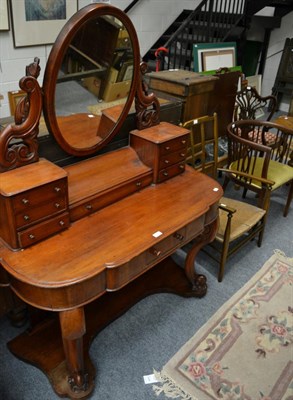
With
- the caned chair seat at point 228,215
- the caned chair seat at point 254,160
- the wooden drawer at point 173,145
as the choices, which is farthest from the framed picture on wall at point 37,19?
the wooden drawer at point 173,145

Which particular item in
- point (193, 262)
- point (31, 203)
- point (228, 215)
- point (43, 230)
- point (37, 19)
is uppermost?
point (37, 19)

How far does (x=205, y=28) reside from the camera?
4453 mm

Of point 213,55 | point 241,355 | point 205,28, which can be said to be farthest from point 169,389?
point 205,28

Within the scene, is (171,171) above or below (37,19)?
below

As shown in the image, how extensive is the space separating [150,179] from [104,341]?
0.87m

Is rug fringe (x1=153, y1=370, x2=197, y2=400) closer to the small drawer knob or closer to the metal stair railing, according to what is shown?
the small drawer knob

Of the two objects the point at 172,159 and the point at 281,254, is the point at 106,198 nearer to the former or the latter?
the point at 172,159

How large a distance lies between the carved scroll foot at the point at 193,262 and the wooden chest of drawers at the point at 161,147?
1.22 ft

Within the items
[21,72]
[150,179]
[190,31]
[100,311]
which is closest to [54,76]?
[150,179]

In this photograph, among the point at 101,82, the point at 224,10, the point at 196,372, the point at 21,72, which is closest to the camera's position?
the point at 101,82

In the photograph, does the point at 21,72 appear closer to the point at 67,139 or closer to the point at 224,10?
the point at 67,139

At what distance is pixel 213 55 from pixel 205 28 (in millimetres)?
Answer: 758

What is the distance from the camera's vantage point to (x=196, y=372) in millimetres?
1695

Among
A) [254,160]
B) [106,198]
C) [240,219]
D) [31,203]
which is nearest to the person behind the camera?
[31,203]
